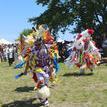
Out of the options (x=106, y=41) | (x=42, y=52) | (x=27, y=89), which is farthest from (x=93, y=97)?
(x=106, y=41)

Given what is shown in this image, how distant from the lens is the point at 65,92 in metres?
14.1

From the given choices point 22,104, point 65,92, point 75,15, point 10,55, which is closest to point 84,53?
point 65,92

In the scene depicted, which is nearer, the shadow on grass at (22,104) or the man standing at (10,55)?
the shadow on grass at (22,104)

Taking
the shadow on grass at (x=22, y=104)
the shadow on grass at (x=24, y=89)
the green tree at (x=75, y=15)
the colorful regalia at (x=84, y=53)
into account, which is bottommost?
the shadow on grass at (x=22, y=104)

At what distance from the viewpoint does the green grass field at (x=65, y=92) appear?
12258mm

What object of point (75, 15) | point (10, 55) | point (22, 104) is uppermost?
point (75, 15)

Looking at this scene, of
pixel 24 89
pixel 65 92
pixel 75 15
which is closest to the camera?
pixel 65 92

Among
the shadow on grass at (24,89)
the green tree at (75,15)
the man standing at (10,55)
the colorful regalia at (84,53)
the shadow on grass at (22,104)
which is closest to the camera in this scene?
the shadow on grass at (22,104)

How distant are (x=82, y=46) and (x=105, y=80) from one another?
2.23 metres

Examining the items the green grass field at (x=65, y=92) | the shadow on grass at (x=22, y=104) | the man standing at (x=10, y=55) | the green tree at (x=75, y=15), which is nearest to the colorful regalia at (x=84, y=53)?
the green grass field at (x=65, y=92)

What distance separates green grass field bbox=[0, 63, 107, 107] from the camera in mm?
12258

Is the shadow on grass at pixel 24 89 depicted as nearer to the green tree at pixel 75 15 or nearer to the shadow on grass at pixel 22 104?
the shadow on grass at pixel 22 104

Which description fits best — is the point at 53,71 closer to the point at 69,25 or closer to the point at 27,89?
the point at 27,89

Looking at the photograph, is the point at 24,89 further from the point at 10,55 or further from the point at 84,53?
the point at 10,55
